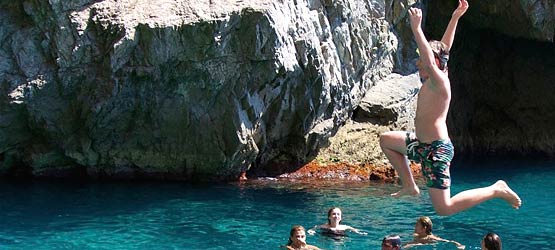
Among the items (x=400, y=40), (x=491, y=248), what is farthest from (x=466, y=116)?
(x=491, y=248)

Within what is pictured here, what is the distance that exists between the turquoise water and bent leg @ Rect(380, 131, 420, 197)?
486 centimetres

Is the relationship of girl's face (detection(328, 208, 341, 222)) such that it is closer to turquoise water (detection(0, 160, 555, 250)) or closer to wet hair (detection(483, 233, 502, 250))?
turquoise water (detection(0, 160, 555, 250))

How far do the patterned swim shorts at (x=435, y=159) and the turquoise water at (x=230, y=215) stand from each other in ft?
17.5

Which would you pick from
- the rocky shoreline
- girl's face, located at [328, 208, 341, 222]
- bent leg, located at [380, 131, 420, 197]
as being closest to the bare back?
bent leg, located at [380, 131, 420, 197]

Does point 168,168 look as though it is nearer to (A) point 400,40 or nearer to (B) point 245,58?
(B) point 245,58

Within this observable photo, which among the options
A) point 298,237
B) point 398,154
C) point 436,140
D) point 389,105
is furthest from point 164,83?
point 436,140

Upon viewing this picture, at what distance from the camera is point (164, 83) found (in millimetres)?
17625

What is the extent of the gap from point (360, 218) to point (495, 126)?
595 inches

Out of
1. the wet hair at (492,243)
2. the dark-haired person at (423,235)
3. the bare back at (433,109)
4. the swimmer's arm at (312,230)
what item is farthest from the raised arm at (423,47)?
the swimmer's arm at (312,230)

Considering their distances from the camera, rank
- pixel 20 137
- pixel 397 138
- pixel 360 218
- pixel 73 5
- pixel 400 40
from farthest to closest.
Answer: pixel 400 40, pixel 20 137, pixel 73 5, pixel 360 218, pixel 397 138

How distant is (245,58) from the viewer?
1730cm

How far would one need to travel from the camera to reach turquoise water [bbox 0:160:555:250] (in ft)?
42.0

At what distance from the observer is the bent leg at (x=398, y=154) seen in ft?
25.2

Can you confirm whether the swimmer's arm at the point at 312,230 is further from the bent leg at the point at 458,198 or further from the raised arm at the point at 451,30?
the raised arm at the point at 451,30
